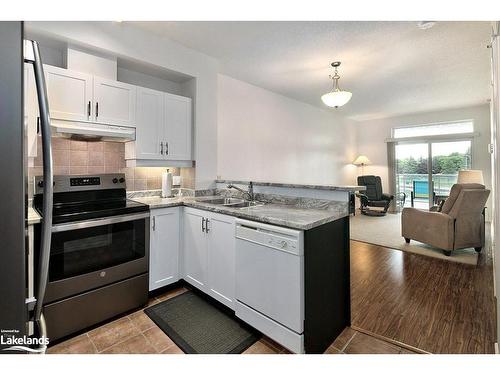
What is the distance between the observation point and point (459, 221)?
3.38 meters

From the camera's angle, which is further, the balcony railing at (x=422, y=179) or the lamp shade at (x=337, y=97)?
the balcony railing at (x=422, y=179)

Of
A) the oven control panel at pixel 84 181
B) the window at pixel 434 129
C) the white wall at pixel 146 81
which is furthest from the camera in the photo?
the window at pixel 434 129

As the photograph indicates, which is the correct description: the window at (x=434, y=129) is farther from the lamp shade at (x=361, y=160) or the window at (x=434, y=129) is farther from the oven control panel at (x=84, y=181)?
the oven control panel at (x=84, y=181)

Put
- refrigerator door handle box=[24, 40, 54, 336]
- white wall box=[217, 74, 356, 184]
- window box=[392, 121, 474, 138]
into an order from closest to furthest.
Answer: refrigerator door handle box=[24, 40, 54, 336] → white wall box=[217, 74, 356, 184] → window box=[392, 121, 474, 138]

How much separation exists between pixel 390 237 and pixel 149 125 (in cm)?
421

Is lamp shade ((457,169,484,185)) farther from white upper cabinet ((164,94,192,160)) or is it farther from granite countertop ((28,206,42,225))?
granite countertop ((28,206,42,225))

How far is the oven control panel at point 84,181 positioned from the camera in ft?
6.95

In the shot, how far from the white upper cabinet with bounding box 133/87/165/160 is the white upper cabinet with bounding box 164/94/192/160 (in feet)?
0.24

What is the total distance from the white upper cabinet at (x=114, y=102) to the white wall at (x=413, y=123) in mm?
6801

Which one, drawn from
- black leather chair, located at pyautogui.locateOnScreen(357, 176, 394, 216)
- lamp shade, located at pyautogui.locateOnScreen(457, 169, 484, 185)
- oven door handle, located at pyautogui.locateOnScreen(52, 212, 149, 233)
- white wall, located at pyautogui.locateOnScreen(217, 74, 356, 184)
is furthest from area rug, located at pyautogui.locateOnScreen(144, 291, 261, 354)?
lamp shade, located at pyautogui.locateOnScreen(457, 169, 484, 185)

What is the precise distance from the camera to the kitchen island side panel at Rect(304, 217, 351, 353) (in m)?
1.53

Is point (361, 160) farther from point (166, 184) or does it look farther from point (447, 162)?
point (166, 184)

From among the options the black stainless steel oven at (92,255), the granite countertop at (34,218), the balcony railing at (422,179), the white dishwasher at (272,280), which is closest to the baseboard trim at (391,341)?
the white dishwasher at (272,280)

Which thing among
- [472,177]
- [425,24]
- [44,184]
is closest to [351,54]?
[425,24]
